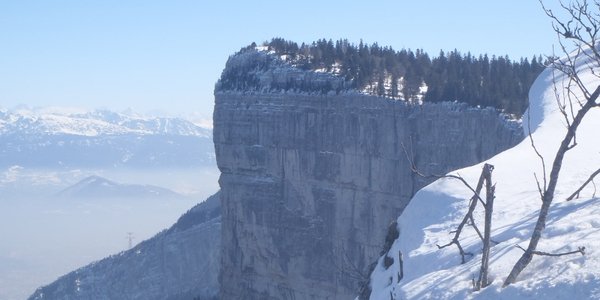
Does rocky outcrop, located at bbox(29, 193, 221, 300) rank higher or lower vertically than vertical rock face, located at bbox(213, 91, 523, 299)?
lower

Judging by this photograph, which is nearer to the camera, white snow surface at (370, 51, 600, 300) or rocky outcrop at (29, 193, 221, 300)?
white snow surface at (370, 51, 600, 300)

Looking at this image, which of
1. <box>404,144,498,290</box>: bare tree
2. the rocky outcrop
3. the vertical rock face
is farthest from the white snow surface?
the rocky outcrop

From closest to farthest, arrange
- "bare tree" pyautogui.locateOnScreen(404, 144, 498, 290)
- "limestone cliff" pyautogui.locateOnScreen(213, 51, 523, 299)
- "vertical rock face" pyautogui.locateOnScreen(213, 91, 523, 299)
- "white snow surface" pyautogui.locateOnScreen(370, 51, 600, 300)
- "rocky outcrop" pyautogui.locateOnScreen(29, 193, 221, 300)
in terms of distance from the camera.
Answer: "white snow surface" pyautogui.locateOnScreen(370, 51, 600, 300), "bare tree" pyautogui.locateOnScreen(404, 144, 498, 290), "vertical rock face" pyautogui.locateOnScreen(213, 91, 523, 299), "limestone cliff" pyautogui.locateOnScreen(213, 51, 523, 299), "rocky outcrop" pyautogui.locateOnScreen(29, 193, 221, 300)

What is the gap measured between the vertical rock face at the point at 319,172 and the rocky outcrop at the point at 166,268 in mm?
18843

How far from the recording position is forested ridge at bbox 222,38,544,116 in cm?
4725

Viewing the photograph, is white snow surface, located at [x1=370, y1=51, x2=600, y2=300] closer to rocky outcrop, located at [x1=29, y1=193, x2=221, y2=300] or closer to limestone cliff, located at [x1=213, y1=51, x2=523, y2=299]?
limestone cliff, located at [x1=213, y1=51, x2=523, y2=299]

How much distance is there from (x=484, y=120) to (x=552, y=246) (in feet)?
99.0

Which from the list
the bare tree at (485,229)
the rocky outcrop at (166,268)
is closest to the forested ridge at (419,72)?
the rocky outcrop at (166,268)

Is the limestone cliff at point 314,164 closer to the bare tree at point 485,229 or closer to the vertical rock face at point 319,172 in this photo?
the vertical rock face at point 319,172

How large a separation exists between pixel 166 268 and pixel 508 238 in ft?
229

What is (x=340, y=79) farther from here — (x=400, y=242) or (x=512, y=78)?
(x=400, y=242)

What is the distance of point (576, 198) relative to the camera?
17.5m

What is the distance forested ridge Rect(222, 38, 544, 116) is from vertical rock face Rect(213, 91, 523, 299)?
2.89 ft

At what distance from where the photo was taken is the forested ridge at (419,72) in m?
47.2
